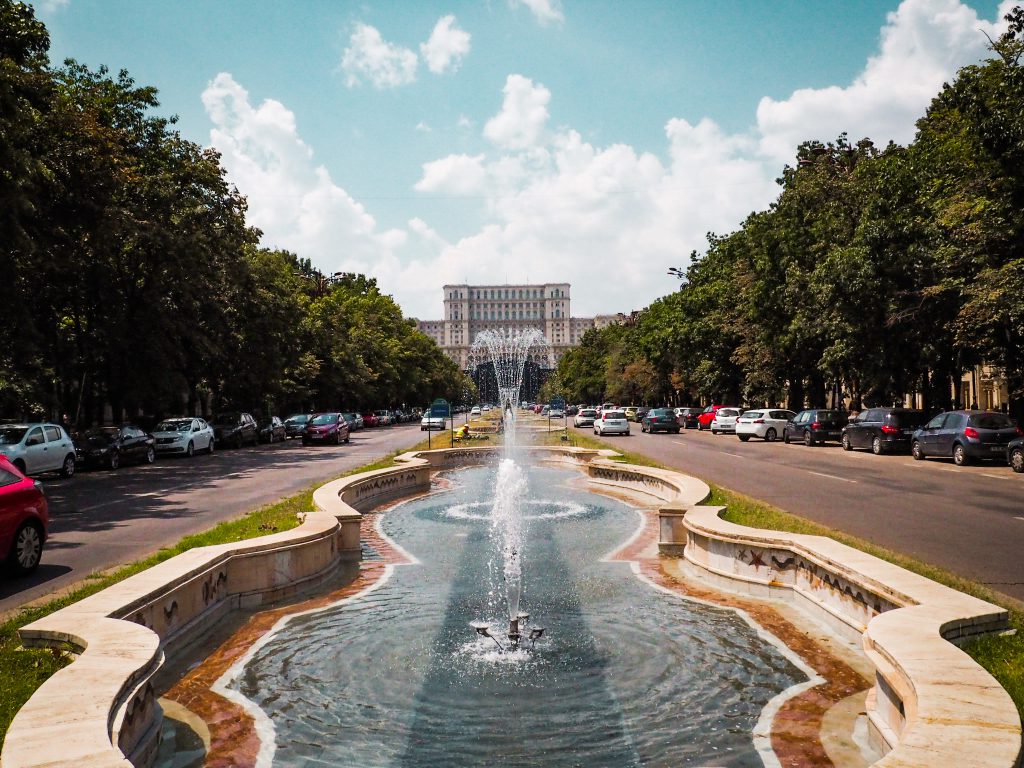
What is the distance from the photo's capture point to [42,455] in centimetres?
2328

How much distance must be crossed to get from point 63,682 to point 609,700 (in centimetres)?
354

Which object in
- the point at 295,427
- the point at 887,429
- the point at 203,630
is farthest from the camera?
the point at 295,427

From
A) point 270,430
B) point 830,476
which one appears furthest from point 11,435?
point 270,430

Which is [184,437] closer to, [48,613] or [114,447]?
[114,447]

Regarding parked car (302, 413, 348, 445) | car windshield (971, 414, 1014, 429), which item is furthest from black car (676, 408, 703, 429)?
car windshield (971, 414, 1014, 429)

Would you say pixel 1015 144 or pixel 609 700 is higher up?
pixel 1015 144

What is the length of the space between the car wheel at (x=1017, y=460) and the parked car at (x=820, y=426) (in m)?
14.5

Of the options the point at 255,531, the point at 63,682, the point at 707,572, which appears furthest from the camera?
the point at 255,531

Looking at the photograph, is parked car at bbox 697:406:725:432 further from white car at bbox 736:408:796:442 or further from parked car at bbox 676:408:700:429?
white car at bbox 736:408:796:442

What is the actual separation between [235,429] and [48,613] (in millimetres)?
35504

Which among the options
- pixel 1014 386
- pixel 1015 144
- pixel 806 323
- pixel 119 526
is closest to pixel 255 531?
pixel 119 526

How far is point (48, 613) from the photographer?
7246 mm

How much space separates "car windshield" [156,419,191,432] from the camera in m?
34.6

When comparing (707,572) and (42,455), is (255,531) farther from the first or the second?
(42,455)
